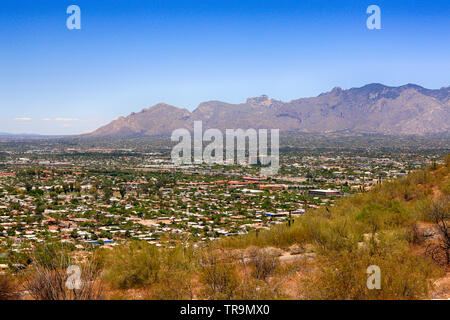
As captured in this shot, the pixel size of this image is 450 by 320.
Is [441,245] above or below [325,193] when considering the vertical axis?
above

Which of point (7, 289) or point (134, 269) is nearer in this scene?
Result: point (7, 289)

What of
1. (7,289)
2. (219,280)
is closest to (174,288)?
(219,280)

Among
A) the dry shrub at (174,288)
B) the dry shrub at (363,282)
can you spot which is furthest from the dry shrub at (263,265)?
the dry shrub at (174,288)

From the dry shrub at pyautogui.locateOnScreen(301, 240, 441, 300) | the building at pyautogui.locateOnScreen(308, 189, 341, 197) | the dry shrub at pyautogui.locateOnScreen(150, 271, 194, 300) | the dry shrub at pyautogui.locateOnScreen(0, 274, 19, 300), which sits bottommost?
the building at pyautogui.locateOnScreen(308, 189, 341, 197)

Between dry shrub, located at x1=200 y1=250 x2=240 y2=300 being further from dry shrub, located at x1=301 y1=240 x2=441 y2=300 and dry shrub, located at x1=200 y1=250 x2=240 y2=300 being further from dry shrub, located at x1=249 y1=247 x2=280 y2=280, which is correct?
dry shrub, located at x1=301 y1=240 x2=441 y2=300

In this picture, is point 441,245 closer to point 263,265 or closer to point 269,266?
point 269,266

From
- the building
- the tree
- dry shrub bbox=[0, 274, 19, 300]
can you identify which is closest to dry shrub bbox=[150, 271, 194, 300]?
dry shrub bbox=[0, 274, 19, 300]

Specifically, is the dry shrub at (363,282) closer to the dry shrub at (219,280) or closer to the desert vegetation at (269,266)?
the desert vegetation at (269,266)

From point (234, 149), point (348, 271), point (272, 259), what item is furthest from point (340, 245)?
point (234, 149)

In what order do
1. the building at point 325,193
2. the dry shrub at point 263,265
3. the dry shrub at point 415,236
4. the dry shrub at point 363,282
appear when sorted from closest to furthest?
the dry shrub at point 363,282
the dry shrub at point 263,265
the dry shrub at point 415,236
the building at point 325,193

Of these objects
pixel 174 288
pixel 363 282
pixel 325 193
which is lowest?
pixel 325 193

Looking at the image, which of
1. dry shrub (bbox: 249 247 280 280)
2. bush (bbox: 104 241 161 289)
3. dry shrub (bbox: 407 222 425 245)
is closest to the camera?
bush (bbox: 104 241 161 289)

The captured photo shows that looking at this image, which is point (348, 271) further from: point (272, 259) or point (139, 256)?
point (139, 256)
